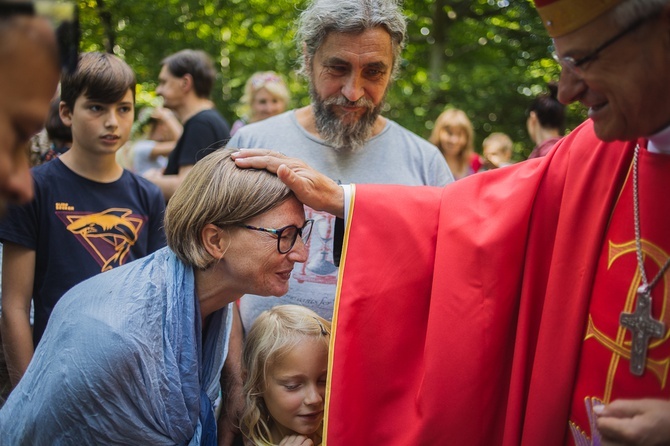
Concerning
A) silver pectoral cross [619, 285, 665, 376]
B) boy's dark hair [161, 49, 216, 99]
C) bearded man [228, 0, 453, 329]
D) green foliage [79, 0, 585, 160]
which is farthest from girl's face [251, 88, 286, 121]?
green foliage [79, 0, 585, 160]

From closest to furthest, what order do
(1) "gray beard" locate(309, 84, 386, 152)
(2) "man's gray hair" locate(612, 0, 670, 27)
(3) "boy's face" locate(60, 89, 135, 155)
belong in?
1. (2) "man's gray hair" locate(612, 0, 670, 27)
2. (1) "gray beard" locate(309, 84, 386, 152)
3. (3) "boy's face" locate(60, 89, 135, 155)

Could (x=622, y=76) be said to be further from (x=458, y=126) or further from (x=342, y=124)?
(x=458, y=126)

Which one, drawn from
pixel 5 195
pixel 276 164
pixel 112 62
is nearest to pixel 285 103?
pixel 112 62

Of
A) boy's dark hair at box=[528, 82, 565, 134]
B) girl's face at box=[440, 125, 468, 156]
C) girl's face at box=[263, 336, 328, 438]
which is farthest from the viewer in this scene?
girl's face at box=[440, 125, 468, 156]

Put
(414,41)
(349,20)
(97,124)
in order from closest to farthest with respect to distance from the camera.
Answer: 1. (349,20)
2. (97,124)
3. (414,41)

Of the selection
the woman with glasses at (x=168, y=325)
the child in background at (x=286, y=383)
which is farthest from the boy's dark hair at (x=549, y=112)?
the woman with glasses at (x=168, y=325)

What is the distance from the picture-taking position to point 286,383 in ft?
9.75

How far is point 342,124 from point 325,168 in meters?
0.21

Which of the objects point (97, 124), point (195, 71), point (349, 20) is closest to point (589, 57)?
point (349, 20)

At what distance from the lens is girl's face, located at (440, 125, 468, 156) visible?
755 cm

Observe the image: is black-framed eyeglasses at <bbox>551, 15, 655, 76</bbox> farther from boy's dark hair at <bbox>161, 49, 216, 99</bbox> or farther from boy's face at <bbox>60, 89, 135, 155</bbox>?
boy's dark hair at <bbox>161, 49, 216, 99</bbox>

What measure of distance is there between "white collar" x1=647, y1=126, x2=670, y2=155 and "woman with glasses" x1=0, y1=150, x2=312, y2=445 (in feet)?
3.93

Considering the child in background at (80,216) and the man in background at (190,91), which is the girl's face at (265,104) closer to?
the man in background at (190,91)

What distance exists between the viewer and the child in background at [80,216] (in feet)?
10.6
